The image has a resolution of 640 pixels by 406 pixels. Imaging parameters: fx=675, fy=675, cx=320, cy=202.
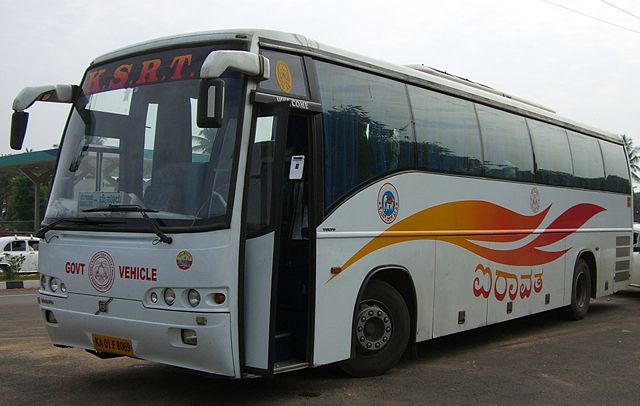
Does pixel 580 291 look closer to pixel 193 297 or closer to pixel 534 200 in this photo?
pixel 534 200

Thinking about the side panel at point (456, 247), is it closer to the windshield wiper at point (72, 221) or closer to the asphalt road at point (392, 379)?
the asphalt road at point (392, 379)

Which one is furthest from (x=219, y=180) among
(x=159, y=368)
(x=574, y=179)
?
(x=574, y=179)

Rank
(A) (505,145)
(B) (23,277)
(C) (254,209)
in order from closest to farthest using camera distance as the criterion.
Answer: (C) (254,209)
(A) (505,145)
(B) (23,277)

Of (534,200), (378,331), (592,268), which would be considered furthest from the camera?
(592,268)

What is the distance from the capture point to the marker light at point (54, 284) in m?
6.28

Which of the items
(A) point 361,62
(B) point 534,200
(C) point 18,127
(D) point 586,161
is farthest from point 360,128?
(D) point 586,161

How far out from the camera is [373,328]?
7.14 metres

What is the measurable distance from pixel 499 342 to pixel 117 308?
5967mm

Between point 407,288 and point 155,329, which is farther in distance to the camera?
point 407,288

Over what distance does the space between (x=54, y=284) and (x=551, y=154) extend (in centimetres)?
797

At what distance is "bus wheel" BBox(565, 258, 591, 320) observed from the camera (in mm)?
11781

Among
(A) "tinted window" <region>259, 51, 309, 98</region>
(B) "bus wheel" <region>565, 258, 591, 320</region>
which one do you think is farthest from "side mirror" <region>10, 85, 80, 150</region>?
(B) "bus wheel" <region>565, 258, 591, 320</region>

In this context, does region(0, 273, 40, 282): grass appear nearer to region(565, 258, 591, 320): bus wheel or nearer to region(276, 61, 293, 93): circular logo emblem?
region(565, 258, 591, 320): bus wheel

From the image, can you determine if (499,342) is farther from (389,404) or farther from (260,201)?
(260,201)
